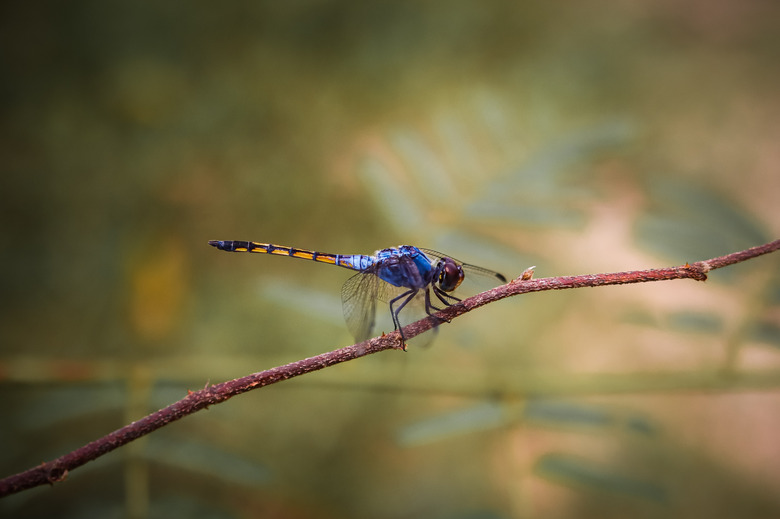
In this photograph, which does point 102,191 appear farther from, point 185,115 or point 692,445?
point 692,445

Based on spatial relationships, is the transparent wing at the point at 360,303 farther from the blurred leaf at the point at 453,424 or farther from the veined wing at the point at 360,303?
the blurred leaf at the point at 453,424

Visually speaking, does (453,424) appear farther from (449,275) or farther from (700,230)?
(700,230)

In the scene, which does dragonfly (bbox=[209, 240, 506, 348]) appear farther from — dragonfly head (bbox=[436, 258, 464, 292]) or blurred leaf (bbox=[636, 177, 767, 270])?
blurred leaf (bbox=[636, 177, 767, 270])

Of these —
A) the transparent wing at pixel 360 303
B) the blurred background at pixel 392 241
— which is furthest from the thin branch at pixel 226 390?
the blurred background at pixel 392 241

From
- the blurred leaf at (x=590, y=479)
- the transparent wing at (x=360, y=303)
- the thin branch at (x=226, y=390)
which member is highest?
the transparent wing at (x=360, y=303)

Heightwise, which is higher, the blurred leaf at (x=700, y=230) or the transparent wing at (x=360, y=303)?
the blurred leaf at (x=700, y=230)

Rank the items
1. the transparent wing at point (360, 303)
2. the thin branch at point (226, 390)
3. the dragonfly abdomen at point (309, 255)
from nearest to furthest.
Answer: the thin branch at point (226, 390) < the transparent wing at point (360, 303) < the dragonfly abdomen at point (309, 255)

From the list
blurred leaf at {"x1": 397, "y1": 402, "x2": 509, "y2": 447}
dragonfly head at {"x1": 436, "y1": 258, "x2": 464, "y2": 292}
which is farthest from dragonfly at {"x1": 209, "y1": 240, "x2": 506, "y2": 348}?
blurred leaf at {"x1": 397, "y1": 402, "x2": 509, "y2": 447}
